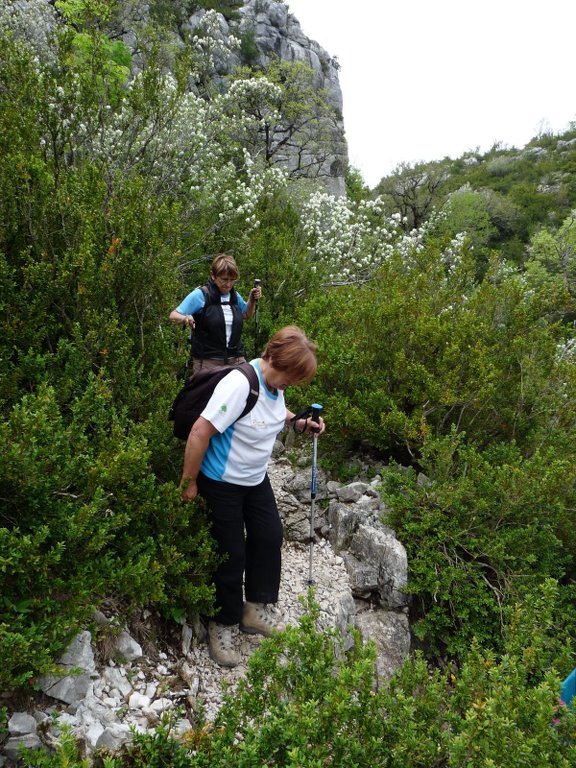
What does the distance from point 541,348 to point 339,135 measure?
3341 centimetres

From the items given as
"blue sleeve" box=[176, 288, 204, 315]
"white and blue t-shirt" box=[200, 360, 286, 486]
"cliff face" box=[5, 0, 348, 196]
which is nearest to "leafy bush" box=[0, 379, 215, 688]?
"white and blue t-shirt" box=[200, 360, 286, 486]

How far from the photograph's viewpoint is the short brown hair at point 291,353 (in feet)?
9.35

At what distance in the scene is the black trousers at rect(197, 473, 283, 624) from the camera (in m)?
3.20

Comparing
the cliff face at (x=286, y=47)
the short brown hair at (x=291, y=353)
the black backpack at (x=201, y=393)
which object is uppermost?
the cliff face at (x=286, y=47)

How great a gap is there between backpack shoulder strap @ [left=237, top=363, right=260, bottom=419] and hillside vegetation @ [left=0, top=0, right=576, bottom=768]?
27.3 inches

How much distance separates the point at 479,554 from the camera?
15.3ft

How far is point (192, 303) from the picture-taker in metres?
5.05

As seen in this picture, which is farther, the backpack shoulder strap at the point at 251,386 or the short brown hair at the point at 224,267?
the short brown hair at the point at 224,267

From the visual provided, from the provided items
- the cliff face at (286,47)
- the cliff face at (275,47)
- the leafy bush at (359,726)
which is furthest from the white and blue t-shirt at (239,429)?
the cliff face at (286,47)

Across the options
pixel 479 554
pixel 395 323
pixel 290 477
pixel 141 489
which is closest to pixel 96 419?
pixel 141 489

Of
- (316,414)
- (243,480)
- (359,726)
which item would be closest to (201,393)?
(243,480)

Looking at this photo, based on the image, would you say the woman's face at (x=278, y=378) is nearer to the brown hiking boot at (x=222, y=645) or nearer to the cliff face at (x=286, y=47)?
the brown hiking boot at (x=222, y=645)

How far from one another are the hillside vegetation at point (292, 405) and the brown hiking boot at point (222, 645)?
0.21 m

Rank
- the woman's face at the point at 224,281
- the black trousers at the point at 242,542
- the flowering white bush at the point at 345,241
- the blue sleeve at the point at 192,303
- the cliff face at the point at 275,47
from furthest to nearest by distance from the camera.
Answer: the cliff face at the point at 275,47, the flowering white bush at the point at 345,241, the woman's face at the point at 224,281, the blue sleeve at the point at 192,303, the black trousers at the point at 242,542
